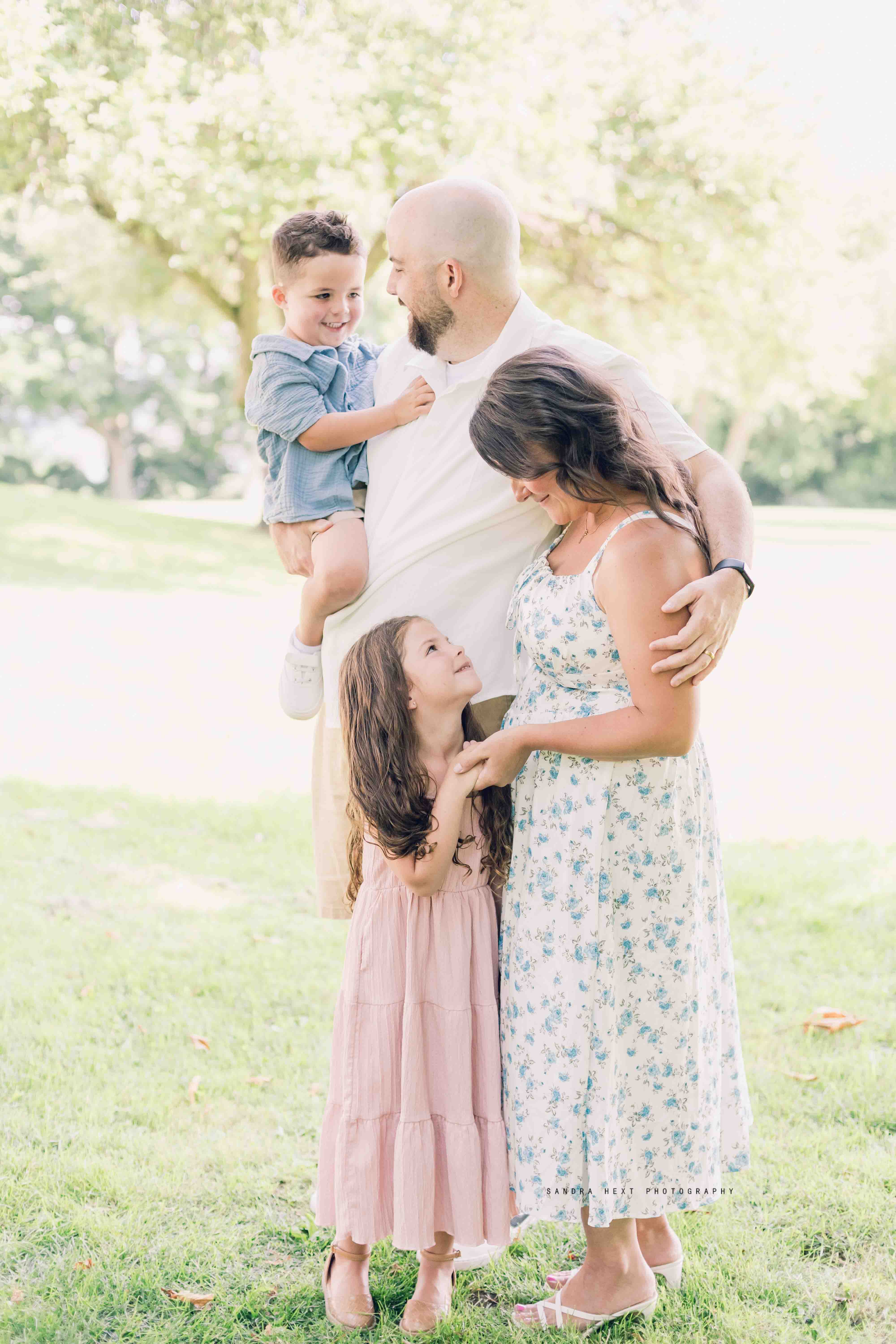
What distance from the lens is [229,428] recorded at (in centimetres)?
3481

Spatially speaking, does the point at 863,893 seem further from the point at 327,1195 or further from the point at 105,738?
the point at 105,738

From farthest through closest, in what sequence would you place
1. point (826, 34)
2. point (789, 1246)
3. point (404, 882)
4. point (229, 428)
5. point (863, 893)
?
point (229, 428)
point (826, 34)
point (863, 893)
point (789, 1246)
point (404, 882)

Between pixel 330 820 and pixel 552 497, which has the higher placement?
pixel 552 497

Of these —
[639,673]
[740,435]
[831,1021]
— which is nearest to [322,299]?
[639,673]

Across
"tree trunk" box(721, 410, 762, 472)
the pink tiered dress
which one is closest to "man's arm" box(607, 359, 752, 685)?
the pink tiered dress

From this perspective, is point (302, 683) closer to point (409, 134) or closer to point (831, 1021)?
point (831, 1021)

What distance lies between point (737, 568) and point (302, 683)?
3.26 ft

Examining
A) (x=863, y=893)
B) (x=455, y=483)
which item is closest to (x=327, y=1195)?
(x=455, y=483)

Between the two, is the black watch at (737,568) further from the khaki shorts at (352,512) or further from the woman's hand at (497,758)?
the khaki shorts at (352,512)

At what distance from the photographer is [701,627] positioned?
6.72 feet

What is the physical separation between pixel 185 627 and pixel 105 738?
3.53 meters

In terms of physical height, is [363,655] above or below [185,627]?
above

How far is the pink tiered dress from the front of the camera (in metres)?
2.25

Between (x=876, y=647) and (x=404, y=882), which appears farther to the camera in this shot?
(x=876, y=647)
